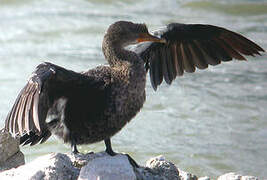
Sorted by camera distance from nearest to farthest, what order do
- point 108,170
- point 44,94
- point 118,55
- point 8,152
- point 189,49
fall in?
1. point 108,170
2. point 44,94
3. point 118,55
4. point 8,152
5. point 189,49

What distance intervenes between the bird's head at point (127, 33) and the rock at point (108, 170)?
1044 mm

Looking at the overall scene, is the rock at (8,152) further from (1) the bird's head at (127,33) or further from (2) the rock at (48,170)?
(1) the bird's head at (127,33)

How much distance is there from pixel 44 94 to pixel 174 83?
563 centimetres

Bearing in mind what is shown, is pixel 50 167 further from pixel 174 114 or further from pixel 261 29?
pixel 261 29

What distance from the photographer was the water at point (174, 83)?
860cm

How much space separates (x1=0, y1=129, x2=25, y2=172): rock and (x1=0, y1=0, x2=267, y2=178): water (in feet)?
7.00

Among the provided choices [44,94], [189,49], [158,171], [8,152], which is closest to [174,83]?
[189,49]

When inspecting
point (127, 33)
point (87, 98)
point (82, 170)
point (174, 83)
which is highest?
point (127, 33)

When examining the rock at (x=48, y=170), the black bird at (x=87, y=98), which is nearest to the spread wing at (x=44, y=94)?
the black bird at (x=87, y=98)

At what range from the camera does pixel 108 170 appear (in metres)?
4.93

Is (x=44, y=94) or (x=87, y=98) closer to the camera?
(x=44, y=94)

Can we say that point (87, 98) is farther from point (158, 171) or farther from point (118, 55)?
point (158, 171)

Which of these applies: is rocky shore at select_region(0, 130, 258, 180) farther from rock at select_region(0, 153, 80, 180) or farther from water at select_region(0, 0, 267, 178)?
water at select_region(0, 0, 267, 178)

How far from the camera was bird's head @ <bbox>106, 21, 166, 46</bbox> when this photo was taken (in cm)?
562
